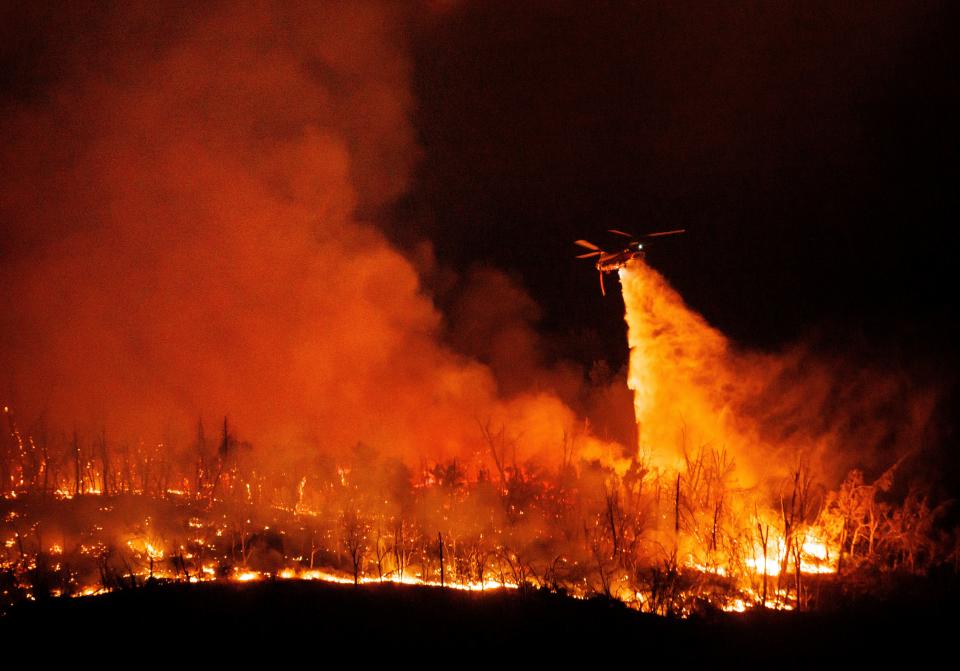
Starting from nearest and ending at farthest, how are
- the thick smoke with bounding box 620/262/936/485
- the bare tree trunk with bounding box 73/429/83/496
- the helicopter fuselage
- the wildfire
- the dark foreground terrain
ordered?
the dark foreground terrain
the wildfire
the helicopter fuselage
the thick smoke with bounding box 620/262/936/485
the bare tree trunk with bounding box 73/429/83/496

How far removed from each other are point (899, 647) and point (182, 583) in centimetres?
1243

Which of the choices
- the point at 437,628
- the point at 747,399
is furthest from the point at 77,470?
the point at 747,399

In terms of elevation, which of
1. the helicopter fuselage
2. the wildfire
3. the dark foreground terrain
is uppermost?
the helicopter fuselage

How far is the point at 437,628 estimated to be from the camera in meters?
12.1

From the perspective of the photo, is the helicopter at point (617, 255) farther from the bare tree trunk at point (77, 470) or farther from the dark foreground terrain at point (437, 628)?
the bare tree trunk at point (77, 470)

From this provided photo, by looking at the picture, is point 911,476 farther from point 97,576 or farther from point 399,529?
point 97,576

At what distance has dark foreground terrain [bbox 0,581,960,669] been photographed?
1119cm

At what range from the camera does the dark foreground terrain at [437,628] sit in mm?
11188

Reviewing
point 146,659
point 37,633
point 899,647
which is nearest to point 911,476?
point 899,647

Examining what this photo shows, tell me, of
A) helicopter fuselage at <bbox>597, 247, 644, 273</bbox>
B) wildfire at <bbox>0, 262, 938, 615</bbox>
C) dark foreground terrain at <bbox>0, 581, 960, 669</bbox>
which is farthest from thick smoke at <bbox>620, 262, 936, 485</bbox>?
dark foreground terrain at <bbox>0, 581, 960, 669</bbox>

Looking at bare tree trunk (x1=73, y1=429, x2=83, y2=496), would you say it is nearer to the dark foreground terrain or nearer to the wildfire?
the wildfire

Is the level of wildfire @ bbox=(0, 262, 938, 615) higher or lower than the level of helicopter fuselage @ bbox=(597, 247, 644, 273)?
lower

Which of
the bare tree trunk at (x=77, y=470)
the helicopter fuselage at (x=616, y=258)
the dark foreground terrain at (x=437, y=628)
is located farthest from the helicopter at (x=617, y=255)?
the bare tree trunk at (x=77, y=470)

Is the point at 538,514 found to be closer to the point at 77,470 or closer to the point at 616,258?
the point at 616,258
